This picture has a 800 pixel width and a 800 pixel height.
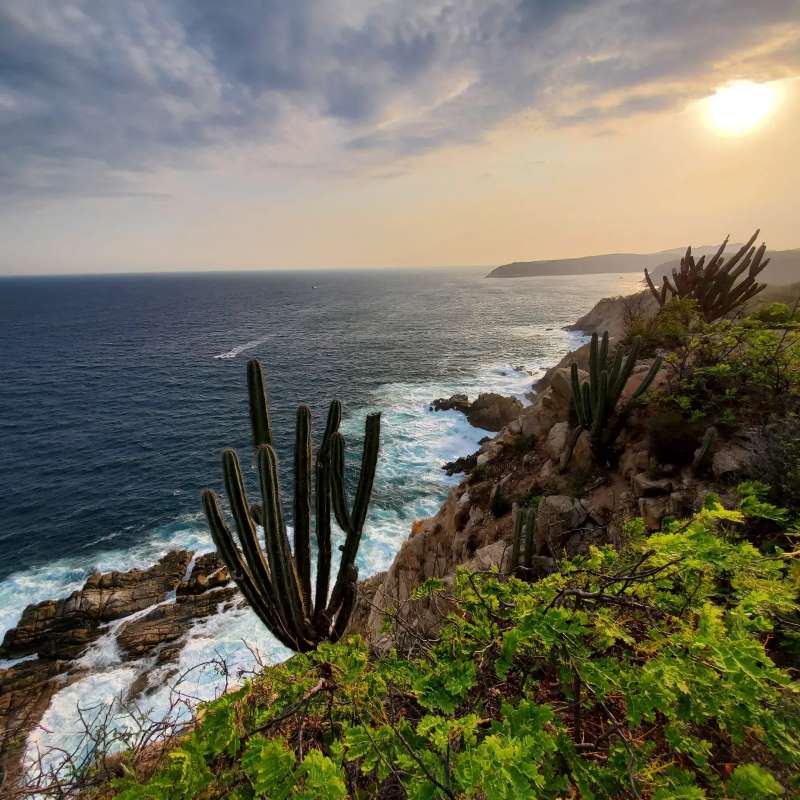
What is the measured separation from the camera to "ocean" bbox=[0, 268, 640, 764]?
729 inches

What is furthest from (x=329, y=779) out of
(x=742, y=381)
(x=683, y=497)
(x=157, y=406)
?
(x=157, y=406)

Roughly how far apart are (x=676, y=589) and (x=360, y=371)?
4654cm

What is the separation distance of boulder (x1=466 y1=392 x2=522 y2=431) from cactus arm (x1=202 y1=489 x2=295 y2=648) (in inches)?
1105

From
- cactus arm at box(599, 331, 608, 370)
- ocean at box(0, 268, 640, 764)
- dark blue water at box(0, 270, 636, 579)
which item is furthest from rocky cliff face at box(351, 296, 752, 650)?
dark blue water at box(0, 270, 636, 579)

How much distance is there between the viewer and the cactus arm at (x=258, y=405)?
5.84 m

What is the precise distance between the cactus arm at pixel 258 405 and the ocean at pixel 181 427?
189 inches

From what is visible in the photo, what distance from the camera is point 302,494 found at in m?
5.61

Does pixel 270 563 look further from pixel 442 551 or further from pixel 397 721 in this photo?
pixel 442 551

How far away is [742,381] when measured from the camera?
27.6 feet

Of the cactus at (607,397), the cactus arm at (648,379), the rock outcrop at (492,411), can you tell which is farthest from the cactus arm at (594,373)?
the rock outcrop at (492,411)

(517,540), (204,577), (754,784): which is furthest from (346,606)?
(204,577)

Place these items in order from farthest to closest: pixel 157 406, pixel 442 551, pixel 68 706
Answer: pixel 157 406, pixel 68 706, pixel 442 551

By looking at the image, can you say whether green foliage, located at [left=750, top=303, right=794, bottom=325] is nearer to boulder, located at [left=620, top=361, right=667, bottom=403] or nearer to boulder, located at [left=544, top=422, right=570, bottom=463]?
boulder, located at [left=620, top=361, right=667, bottom=403]

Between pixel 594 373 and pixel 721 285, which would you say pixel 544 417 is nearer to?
pixel 594 373
